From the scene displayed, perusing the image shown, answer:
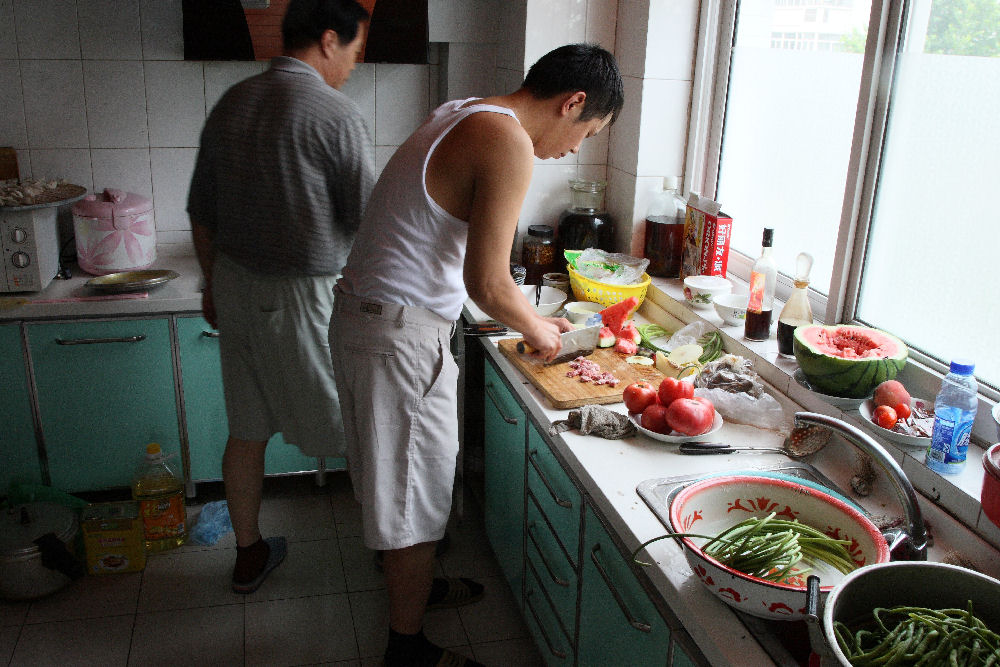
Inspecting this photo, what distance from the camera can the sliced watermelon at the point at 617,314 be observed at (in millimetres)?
2205

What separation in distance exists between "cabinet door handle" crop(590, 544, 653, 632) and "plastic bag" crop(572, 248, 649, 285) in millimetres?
1016

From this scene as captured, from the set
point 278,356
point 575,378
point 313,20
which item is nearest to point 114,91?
point 313,20

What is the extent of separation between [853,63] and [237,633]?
2.06 meters

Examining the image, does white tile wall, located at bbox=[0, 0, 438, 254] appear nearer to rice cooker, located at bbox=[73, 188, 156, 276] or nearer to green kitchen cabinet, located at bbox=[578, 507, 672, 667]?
rice cooker, located at bbox=[73, 188, 156, 276]

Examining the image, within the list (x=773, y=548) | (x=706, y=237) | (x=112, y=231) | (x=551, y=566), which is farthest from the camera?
(x=112, y=231)

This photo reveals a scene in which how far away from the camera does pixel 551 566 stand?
186 cm

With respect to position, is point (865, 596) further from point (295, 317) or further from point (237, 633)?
point (237, 633)

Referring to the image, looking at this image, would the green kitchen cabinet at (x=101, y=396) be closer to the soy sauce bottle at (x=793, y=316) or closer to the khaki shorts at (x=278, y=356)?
the khaki shorts at (x=278, y=356)

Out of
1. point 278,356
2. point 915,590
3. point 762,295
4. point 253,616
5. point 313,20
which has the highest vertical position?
point 313,20

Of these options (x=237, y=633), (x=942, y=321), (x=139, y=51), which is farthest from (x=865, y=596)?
(x=139, y=51)

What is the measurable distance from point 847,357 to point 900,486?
0.47m

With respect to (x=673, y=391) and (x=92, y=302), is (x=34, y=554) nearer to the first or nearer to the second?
(x=92, y=302)

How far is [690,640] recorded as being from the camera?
1.20 meters

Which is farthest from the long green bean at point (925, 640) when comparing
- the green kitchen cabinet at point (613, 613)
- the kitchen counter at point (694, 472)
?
the green kitchen cabinet at point (613, 613)
